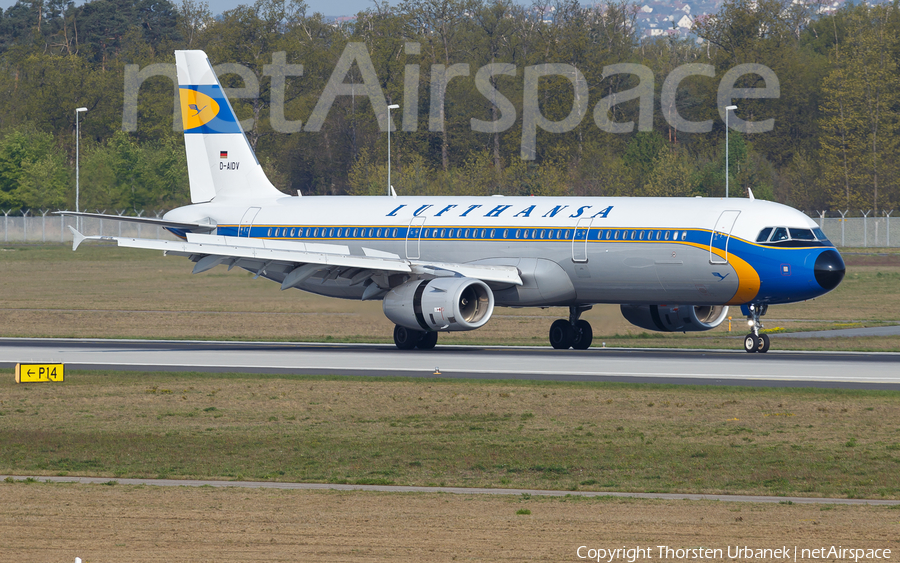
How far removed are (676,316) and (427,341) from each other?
766cm

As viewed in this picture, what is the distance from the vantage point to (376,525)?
14.3m

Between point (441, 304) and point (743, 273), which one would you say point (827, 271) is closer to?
point (743, 273)

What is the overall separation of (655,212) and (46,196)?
77384 mm

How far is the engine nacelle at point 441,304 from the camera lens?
1379 inches

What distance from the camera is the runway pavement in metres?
29.9

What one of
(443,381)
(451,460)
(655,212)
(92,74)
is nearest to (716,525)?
(451,460)

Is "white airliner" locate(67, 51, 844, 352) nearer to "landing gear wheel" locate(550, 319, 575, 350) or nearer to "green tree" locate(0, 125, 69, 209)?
"landing gear wheel" locate(550, 319, 575, 350)

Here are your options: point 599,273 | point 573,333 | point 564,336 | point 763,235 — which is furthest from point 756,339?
point 564,336

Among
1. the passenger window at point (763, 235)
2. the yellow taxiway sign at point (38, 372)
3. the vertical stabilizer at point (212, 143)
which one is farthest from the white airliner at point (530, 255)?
the yellow taxiway sign at point (38, 372)

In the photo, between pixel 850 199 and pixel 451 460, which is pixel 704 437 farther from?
pixel 850 199

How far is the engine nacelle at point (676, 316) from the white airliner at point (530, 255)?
4cm

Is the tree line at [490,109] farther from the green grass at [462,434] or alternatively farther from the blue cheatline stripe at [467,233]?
the green grass at [462,434]

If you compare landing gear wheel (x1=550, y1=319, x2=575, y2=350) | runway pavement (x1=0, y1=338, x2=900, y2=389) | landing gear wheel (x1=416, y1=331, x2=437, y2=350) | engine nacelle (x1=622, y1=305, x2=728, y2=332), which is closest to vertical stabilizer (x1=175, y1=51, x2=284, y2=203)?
runway pavement (x1=0, y1=338, x2=900, y2=389)

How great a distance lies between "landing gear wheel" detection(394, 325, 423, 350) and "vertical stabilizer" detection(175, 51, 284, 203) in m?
8.55
